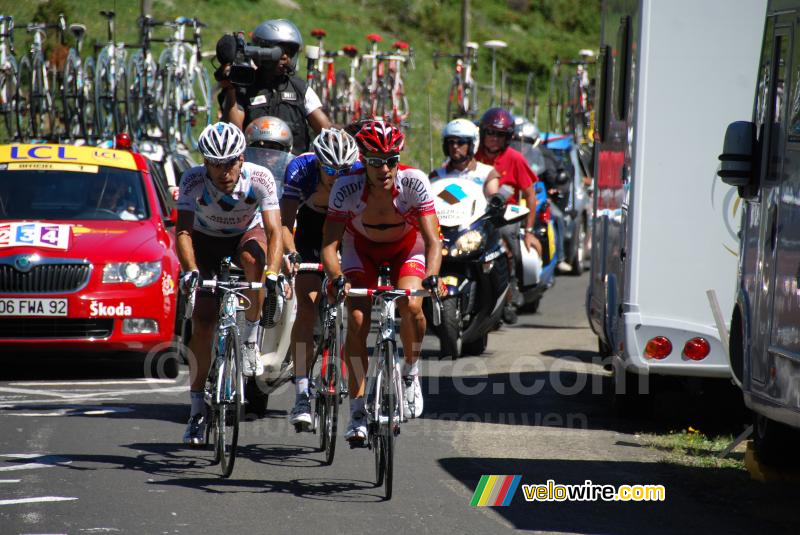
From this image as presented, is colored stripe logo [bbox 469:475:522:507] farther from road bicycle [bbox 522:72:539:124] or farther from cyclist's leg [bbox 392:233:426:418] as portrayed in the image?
road bicycle [bbox 522:72:539:124]

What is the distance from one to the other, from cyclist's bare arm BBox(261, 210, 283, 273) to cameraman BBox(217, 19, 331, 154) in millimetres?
2953

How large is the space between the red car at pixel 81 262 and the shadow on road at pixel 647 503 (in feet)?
13.5

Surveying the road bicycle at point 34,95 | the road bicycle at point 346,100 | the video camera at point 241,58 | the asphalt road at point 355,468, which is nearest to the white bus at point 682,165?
the asphalt road at point 355,468

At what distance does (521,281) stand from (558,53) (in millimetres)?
49460

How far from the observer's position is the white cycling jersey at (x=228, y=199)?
869 cm

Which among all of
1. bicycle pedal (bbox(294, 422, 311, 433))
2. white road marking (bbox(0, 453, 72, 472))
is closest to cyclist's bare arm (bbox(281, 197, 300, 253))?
bicycle pedal (bbox(294, 422, 311, 433))

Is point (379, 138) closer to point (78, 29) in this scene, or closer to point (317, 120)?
point (317, 120)

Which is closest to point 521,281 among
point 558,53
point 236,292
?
point 236,292

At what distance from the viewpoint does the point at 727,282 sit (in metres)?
9.22

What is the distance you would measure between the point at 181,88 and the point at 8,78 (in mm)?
2931

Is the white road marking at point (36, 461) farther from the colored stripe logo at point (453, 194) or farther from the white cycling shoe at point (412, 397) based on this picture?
the colored stripe logo at point (453, 194)

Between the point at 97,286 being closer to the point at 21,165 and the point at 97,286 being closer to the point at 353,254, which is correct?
the point at 21,165

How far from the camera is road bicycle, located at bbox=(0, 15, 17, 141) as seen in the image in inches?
826

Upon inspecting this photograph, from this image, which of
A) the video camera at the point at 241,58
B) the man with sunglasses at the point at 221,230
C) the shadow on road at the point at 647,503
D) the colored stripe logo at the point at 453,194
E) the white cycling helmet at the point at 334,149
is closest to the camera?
the shadow on road at the point at 647,503
